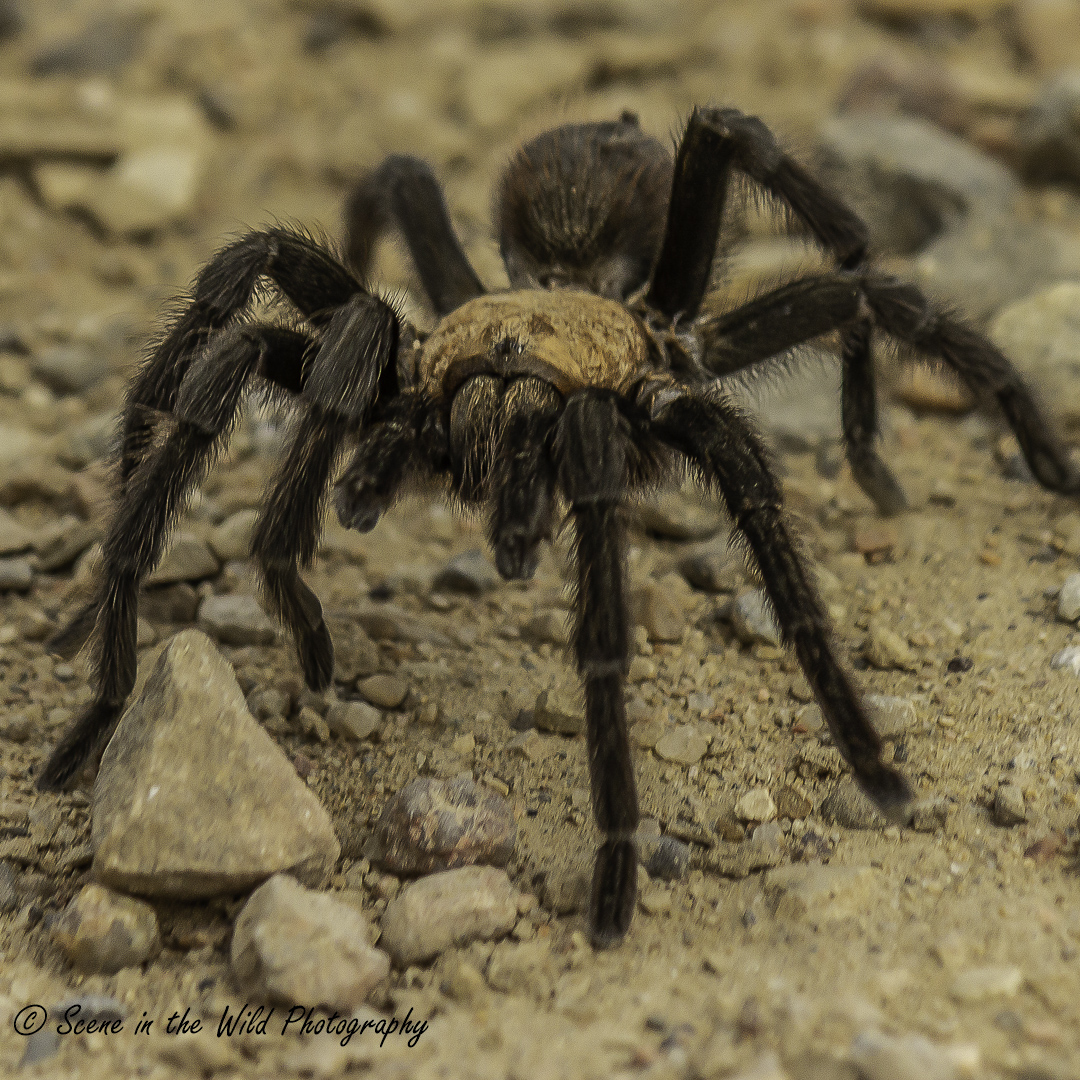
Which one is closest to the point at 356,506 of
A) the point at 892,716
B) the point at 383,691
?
the point at 383,691

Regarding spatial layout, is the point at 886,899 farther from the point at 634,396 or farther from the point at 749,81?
the point at 749,81

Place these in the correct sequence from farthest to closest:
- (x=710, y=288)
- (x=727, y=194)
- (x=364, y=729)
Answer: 1. (x=710, y=288)
2. (x=727, y=194)
3. (x=364, y=729)

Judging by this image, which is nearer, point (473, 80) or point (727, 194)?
point (727, 194)

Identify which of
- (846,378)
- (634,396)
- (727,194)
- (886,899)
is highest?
(727,194)

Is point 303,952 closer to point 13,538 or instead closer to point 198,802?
point 198,802

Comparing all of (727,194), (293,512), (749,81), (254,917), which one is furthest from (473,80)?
(254,917)

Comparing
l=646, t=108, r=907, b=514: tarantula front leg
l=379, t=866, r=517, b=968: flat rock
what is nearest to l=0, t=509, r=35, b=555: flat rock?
l=379, t=866, r=517, b=968: flat rock

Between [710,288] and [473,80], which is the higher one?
[473,80]
